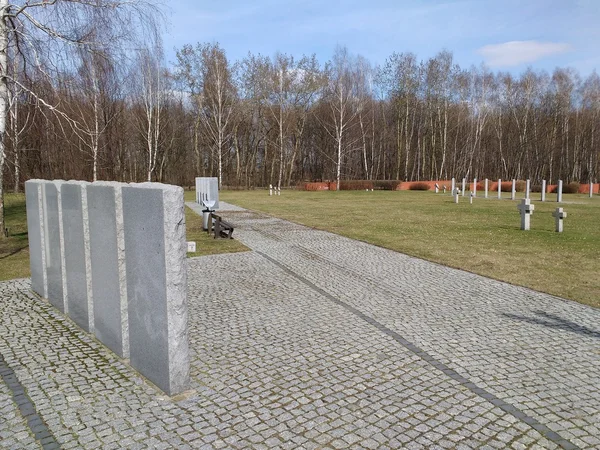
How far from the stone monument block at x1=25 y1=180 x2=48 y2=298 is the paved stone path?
0.98 feet

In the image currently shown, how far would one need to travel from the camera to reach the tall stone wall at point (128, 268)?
3562 mm

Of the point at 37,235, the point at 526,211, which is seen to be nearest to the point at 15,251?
the point at 37,235

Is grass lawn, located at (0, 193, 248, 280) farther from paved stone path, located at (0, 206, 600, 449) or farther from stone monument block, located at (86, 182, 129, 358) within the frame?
stone monument block, located at (86, 182, 129, 358)

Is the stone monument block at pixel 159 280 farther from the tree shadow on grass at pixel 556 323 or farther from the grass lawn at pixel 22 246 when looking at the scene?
the grass lawn at pixel 22 246

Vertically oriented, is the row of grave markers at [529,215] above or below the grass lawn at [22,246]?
above

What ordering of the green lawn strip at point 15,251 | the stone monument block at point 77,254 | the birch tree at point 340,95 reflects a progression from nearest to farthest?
1. the stone monument block at point 77,254
2. the green lawn strip at point 15,251
3. the birch tree at point 340,95

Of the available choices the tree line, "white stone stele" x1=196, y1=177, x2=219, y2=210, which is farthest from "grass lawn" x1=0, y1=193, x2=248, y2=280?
the tree line

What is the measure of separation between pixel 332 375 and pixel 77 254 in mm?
3249

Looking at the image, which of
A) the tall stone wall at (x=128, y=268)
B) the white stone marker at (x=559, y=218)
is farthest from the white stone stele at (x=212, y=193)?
the white stone marker at (x=559, y=218)

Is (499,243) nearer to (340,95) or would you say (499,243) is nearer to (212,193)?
(212,193)

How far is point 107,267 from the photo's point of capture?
4.51 meters

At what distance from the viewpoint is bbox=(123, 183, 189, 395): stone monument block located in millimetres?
3521

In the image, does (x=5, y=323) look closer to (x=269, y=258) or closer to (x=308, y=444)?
(x=308, y=444)

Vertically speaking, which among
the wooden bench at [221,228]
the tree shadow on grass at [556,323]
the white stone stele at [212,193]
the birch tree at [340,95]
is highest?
the birch tree at [340,95]
